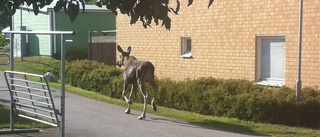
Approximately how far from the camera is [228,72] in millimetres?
17641

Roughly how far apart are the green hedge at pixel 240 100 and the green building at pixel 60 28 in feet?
52.4

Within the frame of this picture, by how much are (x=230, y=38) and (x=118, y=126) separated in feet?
18.0

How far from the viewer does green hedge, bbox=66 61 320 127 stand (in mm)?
13328

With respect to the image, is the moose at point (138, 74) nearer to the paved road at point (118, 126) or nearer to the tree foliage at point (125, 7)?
the paved road at point (118, 126)

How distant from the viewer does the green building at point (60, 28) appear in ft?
112

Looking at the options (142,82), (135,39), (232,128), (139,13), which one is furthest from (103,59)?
(139,13)

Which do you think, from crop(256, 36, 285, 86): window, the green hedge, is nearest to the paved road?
the green hedge

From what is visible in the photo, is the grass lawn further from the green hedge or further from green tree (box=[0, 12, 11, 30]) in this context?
green tree (box=[0, 12, 11, 30])

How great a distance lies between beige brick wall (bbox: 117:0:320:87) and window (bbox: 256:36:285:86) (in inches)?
7.7

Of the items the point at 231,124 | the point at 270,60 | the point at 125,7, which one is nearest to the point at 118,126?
the point at 231,124

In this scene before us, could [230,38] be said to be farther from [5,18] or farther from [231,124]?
[5,18]

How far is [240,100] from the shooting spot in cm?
1382

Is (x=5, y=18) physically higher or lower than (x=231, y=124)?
higher

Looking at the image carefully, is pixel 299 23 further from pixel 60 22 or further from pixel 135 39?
pixel 60 22
